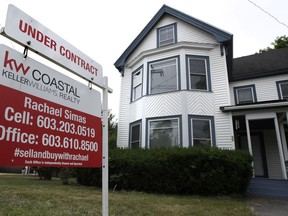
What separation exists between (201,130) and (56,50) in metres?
8.33

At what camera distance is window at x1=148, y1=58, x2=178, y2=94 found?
10.7 meters

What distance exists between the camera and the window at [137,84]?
11789 millimetres

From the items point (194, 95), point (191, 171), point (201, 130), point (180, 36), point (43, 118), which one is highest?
point (180, 36)

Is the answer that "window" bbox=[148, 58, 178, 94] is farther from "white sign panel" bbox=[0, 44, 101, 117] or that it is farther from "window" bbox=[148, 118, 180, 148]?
"white sign panel" bbox=[0, 44, 101, 117]

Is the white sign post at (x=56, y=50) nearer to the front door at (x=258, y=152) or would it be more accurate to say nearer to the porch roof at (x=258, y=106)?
the porch roof at (x=258, y=106)

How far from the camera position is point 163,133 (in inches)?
397

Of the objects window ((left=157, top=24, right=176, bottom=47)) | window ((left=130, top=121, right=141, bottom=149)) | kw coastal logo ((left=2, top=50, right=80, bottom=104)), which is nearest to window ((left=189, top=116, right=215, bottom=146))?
window ((left=130, top=121, right=141, bottom=149))

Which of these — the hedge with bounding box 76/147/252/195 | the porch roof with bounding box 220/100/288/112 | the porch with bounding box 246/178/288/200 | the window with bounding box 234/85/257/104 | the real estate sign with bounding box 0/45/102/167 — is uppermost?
the window with bounding box 234/85/257/104

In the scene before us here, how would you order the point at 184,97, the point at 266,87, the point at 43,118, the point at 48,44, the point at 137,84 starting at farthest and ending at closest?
the point at 266,87 < the point at 137,84 < the point at 184,97 < the point at 48,44 < the point at 43,118

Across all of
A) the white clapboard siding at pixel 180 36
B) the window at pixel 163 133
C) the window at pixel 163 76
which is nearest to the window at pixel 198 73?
the window at pixel 163 76

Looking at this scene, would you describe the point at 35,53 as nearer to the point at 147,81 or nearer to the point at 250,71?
the point at 147,81

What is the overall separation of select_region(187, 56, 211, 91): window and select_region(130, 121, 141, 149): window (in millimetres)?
3219

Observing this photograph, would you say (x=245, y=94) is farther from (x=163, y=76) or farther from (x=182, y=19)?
(x=182, y=19)

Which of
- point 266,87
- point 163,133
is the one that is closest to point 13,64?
point 163,133
